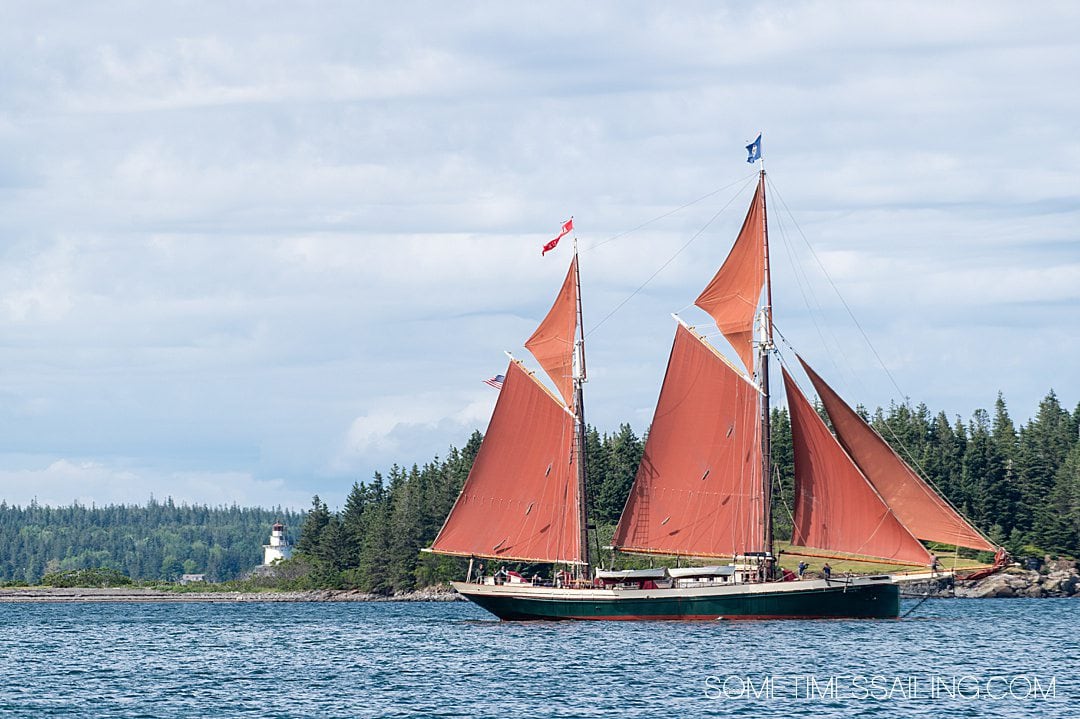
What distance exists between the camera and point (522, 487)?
88125 millimetres

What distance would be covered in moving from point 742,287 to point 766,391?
6.16 m

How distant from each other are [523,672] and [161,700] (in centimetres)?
1511

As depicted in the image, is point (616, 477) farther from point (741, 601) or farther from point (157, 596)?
point (741, 601)

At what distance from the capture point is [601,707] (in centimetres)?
5241

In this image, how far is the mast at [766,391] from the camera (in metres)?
85.1

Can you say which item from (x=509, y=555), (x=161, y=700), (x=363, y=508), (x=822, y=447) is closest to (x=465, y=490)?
(x=509, y=555)

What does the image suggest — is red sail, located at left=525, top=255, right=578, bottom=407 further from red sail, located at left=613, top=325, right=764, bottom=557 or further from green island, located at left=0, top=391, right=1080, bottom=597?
green island, located at left=0, top=391, right=1080, bottom=597

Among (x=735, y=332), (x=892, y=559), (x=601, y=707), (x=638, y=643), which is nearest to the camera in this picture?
(x=601, y=707)

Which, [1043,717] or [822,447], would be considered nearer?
[1043,717]

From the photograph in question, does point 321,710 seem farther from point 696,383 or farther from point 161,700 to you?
point 696,383

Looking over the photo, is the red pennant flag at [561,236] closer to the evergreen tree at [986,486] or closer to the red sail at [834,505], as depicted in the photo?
the red sail at [834,505]

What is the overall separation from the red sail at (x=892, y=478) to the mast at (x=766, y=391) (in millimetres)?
5683

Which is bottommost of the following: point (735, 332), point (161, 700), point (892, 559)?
point (161, 700)

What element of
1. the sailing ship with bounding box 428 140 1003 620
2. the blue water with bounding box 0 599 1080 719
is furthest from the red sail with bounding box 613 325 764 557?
the blue water with bounding box 0 599 1080 719
